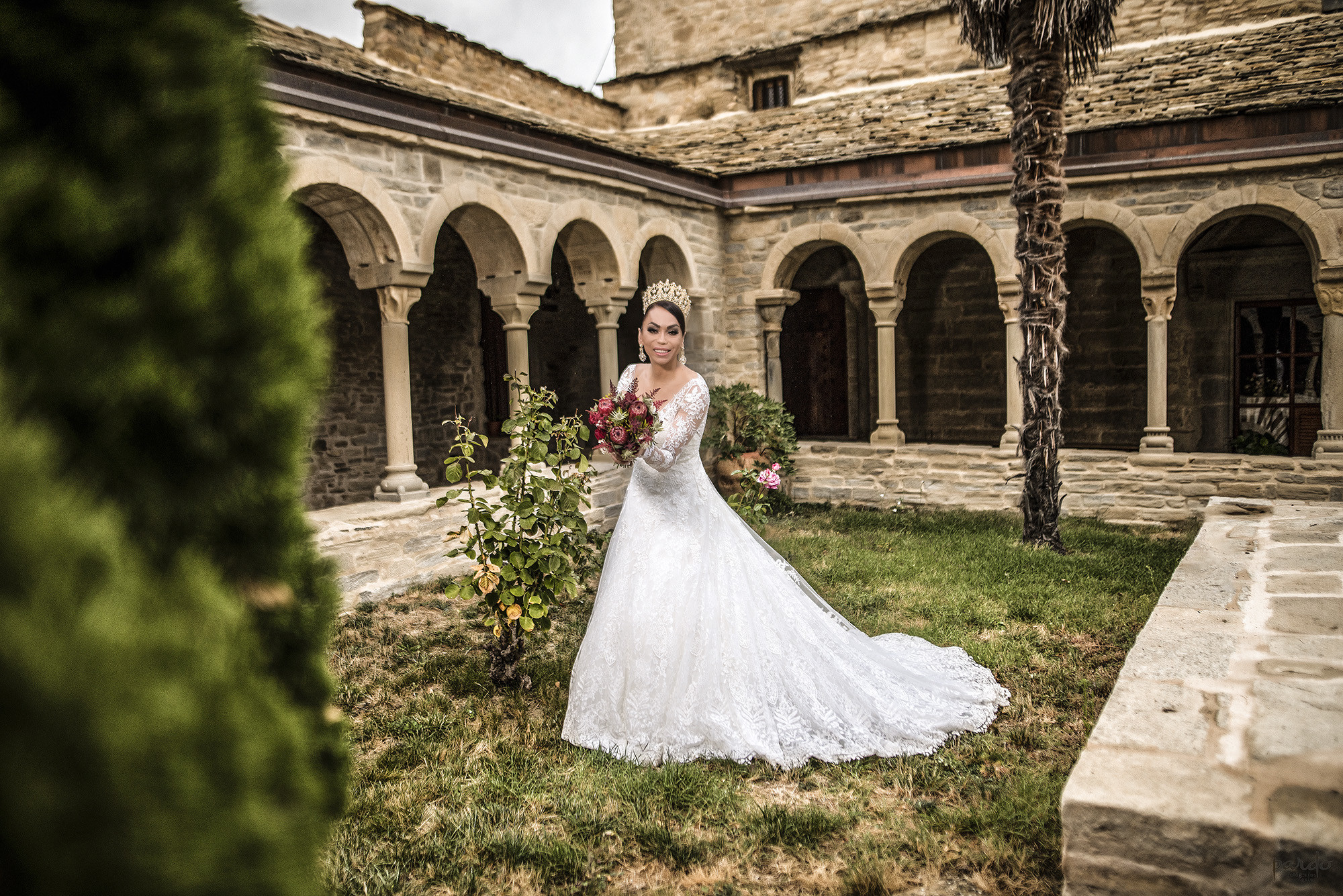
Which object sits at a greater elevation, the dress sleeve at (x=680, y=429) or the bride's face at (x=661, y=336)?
the bride's face at (x=661, y=336)

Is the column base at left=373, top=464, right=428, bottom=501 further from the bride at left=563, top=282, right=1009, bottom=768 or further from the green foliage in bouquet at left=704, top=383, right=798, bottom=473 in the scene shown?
the green foliage in bouquet at left=704, top=383, right=798, bottom=473

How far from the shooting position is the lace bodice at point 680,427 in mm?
3354

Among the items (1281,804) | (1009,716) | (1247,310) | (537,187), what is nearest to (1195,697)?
(1281,804)

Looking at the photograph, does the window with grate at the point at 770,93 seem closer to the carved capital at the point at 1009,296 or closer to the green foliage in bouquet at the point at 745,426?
the carved capital at the point at 1009,296

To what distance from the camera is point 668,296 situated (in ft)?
11.5

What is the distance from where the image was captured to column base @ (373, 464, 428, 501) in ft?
18.6

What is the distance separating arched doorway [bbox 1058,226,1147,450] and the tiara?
831 centimetres

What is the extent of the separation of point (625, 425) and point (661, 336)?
0.41 meters

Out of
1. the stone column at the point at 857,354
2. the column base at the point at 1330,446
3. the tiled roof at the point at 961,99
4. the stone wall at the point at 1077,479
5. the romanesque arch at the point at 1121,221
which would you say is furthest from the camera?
the stone column at the point at 857,354

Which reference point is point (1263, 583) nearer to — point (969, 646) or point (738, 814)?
point (969, 646)

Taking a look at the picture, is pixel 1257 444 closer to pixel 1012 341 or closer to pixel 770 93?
pixel 1012 341

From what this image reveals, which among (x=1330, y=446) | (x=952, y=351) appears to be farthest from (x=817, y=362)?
(x=1330, y=446)

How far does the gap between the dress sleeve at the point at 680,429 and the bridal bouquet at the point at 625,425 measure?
38 millimetres

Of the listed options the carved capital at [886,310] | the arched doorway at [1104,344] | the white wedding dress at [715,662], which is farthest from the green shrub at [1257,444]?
the white wedding dress at [715,662]
